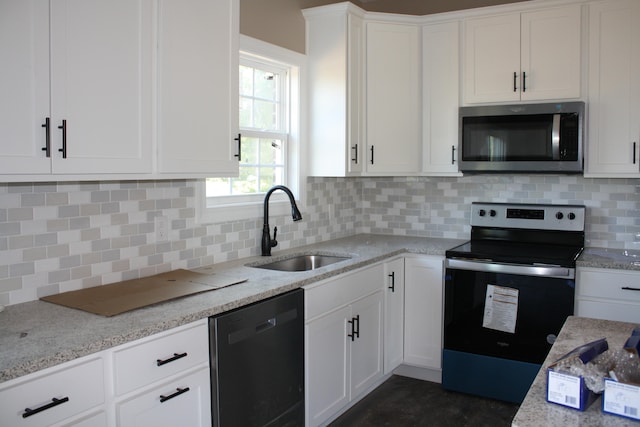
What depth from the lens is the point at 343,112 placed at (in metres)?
3.60

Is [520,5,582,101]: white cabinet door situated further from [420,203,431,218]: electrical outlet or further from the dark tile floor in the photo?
the dark tile floor

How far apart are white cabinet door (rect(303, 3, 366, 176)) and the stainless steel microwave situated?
710mm

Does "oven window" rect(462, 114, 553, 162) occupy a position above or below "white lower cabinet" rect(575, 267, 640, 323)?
above

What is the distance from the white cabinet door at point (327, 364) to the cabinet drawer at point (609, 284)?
133 centimetres

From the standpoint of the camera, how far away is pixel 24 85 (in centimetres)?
172

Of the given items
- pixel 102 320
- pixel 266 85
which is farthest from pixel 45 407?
pixel 266 85

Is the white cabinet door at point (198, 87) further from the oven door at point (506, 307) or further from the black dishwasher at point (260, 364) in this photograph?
the oven door at point (506, 307)

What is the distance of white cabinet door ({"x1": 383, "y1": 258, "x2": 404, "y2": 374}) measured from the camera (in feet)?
11.4

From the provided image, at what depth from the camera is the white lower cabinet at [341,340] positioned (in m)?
2.71

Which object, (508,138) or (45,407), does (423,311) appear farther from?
(45,407)

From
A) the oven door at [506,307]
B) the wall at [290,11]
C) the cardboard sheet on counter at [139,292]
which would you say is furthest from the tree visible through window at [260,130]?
the oven door at [506,307]

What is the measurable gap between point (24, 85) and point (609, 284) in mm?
2948

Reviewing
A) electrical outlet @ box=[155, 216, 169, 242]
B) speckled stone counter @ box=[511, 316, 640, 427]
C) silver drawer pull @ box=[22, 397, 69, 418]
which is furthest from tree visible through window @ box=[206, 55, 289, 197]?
speckled stone counter @ box=[511, 316, 640, 427]

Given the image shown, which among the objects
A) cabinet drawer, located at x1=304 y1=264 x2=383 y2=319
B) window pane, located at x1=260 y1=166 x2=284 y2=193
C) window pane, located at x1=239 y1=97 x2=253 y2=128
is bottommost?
cabinet drawer, located at x1=304 y1=264 x2=383 y2=319
